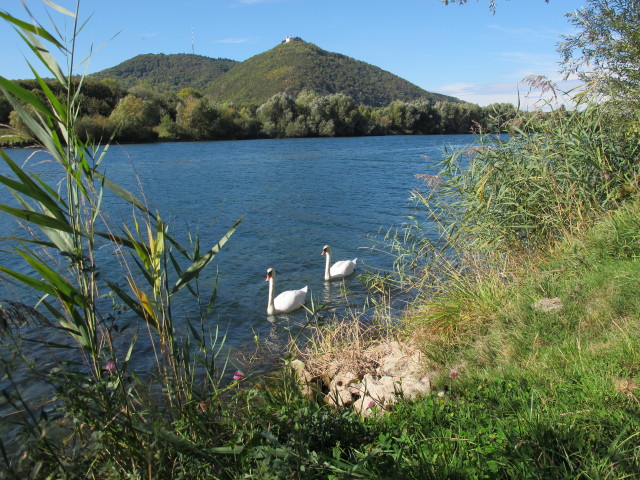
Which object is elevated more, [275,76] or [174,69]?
[174,69]

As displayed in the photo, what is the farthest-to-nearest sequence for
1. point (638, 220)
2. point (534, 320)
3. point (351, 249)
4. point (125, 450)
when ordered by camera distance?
point (351, 249) → point (638, 220) → point (534, 320) → point (125, 450)

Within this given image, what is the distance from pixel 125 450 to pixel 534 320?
318 centimetres

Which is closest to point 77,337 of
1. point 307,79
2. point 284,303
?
point 284,303

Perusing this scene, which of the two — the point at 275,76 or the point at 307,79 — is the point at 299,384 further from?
the point at 275,76

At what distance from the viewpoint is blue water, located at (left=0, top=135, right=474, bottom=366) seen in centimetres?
840

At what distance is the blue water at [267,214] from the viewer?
8398 millimetres

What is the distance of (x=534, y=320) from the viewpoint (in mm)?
3941

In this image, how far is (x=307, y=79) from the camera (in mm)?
117062

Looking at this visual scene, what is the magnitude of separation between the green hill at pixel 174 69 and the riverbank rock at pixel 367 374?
133m

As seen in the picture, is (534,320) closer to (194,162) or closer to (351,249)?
(351,249)

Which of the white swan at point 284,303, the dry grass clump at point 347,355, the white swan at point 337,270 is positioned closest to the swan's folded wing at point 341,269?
the white swan at point 337,270

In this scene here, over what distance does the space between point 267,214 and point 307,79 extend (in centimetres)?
10798

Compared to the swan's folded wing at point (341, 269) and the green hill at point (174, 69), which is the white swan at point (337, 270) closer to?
the swan's folded wing at point (341, 269)

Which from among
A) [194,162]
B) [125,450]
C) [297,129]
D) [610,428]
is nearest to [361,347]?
[610,428]
